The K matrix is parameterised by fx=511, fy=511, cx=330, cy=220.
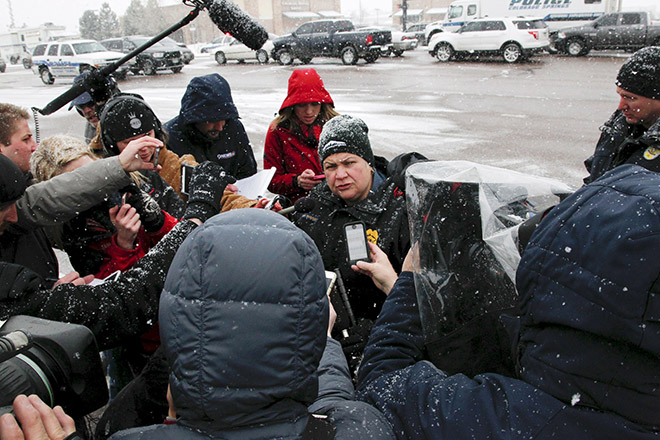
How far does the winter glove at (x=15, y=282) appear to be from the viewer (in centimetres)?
142

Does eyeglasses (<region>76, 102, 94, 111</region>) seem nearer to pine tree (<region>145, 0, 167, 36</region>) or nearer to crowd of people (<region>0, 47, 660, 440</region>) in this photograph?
crowd of people (<region>0, 47, 660, 440</region>)

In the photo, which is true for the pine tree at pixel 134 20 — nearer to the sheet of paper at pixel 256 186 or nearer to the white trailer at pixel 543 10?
the white trailer at pixel 543 10

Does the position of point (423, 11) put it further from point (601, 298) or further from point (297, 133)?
point (601, 298)

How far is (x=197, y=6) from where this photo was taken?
246cm

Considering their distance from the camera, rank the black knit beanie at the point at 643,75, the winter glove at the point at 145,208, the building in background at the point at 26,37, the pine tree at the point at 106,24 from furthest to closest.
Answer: the pine tree at the point at 106,24 < the building in background at the point at 26,37 < the black knit beanie at the point at 643,75 < the winter glove at the point at 145,208

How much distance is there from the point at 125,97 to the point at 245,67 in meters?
20.7

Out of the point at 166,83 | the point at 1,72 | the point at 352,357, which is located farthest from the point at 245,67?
the point at 352,357

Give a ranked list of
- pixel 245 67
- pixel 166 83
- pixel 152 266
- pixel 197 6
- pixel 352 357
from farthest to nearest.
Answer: pixel 245 67, pixel 166 83, pixel 197 6, pixel 352 357, pixel 152 266

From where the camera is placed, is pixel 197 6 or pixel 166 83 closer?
pixel 197 6

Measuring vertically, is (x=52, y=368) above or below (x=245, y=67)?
below

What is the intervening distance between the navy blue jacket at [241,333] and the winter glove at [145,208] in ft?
4.15

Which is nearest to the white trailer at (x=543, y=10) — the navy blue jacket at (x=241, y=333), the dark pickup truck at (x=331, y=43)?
the dark pickup truck at (x=331, y=43)

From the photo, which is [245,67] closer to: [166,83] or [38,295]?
[166,83]

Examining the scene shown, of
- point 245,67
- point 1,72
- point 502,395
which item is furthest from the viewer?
point 1,72
